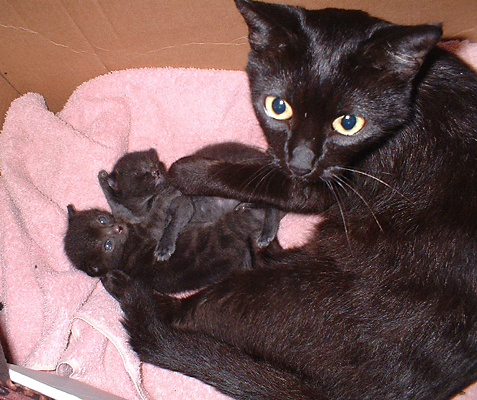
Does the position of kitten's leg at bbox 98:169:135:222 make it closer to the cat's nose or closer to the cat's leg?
the cat's leg

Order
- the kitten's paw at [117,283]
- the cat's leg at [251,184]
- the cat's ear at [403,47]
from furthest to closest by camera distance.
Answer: the kitten's paw at [117,283]
the cat's leg at [251,184]
the cat's ear at [403,47]

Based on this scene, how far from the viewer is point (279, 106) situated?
121 cm

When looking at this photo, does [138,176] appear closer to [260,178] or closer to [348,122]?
[260,178]

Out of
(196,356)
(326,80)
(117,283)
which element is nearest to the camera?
(326,80)

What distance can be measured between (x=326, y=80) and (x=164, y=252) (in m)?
1.01

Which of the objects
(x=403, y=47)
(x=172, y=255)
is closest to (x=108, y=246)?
(x=172, y=255)

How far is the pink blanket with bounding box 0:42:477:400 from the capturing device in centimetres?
180

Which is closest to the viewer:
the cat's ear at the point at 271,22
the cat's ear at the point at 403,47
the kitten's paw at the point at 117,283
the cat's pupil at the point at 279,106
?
the cat's ear at the point at 403,47

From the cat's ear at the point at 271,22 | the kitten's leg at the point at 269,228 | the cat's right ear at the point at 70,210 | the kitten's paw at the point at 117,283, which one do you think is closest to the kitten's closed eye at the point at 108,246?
the kitten's paw at the point at 117,283

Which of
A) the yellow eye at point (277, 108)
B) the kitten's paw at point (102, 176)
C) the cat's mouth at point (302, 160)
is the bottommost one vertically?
the kitten's paw at point (102, 176)

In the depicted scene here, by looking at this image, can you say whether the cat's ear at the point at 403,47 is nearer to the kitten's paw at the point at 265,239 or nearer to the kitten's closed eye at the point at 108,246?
the kitten's paw at the point at 265,239

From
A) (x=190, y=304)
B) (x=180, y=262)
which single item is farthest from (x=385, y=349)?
(x=180, y=262)

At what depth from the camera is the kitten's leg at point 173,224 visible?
179 centimetres

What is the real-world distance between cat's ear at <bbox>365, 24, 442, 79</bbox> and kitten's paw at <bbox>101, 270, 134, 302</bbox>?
1.24 metres
